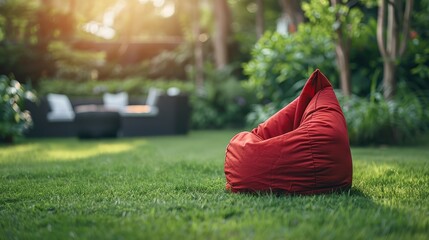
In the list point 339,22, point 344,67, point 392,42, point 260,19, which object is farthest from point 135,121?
point 260,19

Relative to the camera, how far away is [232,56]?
1647 cm

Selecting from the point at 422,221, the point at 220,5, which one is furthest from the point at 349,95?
the point at 220,5

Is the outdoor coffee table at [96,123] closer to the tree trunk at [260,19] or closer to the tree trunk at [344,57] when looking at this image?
the tree trunk at [344,57]

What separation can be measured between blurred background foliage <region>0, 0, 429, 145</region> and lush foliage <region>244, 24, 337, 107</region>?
2cm

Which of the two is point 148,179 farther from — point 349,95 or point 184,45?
point 184,45

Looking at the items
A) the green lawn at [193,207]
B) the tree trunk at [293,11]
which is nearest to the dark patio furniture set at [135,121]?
the tree trunk at [293,11]

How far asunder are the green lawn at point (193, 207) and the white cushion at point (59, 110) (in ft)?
19.9

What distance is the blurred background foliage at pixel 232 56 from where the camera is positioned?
6910mm

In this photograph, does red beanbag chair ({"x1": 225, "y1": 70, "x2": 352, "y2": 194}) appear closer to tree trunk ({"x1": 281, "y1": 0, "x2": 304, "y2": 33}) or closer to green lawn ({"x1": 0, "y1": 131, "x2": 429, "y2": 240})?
green lawn ({"x1": 0, "y1": 131, "x2": 429, "y2": 240})

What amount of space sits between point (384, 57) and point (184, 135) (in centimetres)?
488

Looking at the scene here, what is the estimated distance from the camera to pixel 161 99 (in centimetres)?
1048

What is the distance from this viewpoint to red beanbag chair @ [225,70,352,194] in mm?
A: 2957

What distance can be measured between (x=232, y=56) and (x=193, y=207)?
551 inches

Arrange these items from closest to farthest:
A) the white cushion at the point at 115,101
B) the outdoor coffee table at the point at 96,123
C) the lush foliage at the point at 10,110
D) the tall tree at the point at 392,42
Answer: the tall tree at the point at 392,42 → the lush foliage at the point at 10,110 → the outdoor coffee table at the point at 96,123 → the white cushion at the point at 115,101
